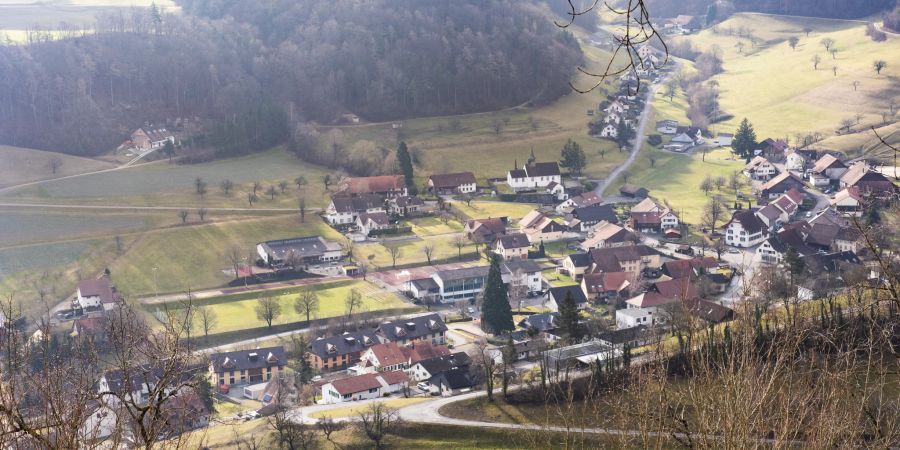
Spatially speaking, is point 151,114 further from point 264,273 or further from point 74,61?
point 264,273

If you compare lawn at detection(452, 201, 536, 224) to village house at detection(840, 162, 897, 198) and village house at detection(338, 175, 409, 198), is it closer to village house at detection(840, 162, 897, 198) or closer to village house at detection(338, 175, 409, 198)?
village house at detection(338, 175, 409, 198)

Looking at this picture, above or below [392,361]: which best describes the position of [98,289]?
above

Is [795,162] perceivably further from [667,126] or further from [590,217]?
[590,217]

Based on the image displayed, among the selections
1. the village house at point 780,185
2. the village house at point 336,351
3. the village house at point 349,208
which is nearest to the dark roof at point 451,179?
the village house at point 349,208

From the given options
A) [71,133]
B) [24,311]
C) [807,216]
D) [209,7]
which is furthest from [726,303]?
[209,7]

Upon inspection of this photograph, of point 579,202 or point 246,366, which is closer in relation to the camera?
point 246,366

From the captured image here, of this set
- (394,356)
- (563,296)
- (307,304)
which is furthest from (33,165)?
(563,296)
